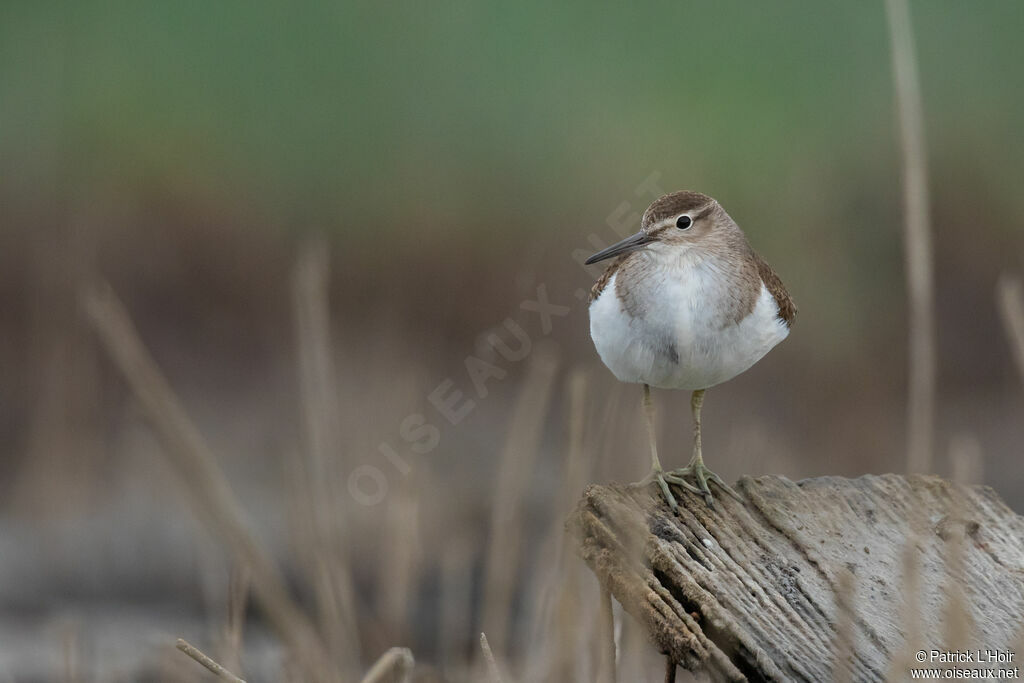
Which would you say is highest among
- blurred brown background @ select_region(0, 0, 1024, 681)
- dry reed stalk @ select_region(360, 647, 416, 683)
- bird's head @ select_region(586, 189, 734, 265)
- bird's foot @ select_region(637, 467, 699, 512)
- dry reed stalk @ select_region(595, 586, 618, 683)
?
blurred brown background @ select_region(0, 0, 1024, 681)

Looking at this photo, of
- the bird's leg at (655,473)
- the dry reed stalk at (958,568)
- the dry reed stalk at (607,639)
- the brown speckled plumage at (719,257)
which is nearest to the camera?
the dry reed stalk at (958,568)

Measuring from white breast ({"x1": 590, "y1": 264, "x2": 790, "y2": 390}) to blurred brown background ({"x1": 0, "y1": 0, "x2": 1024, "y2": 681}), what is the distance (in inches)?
147

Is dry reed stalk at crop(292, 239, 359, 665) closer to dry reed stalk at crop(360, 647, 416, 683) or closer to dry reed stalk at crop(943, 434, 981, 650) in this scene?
dry reed stalk at crop(360, 647, 416, 683)

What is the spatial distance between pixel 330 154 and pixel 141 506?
2.38m

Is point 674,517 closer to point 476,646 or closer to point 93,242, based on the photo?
point 476,646

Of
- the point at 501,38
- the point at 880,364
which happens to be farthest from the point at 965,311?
the point at 501,38

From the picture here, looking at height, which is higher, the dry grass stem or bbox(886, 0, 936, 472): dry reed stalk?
bbox(886, 0, 936, 472): dry reed stalk

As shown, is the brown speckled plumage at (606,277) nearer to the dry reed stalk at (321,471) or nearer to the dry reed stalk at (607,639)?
the dry reed stalk at (321,471)

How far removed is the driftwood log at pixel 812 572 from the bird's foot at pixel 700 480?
0.03 meters

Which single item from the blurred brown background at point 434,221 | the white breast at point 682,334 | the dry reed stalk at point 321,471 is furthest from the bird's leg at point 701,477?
the blurred brown background at point 434,221

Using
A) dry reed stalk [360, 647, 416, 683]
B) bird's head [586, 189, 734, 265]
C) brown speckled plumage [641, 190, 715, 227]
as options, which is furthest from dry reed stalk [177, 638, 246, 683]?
brown speckled plumage [641, 190, 715, 227]

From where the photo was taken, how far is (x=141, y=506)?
769cm

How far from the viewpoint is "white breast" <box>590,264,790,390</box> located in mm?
3217

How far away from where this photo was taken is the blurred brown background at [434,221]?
7426 mm
